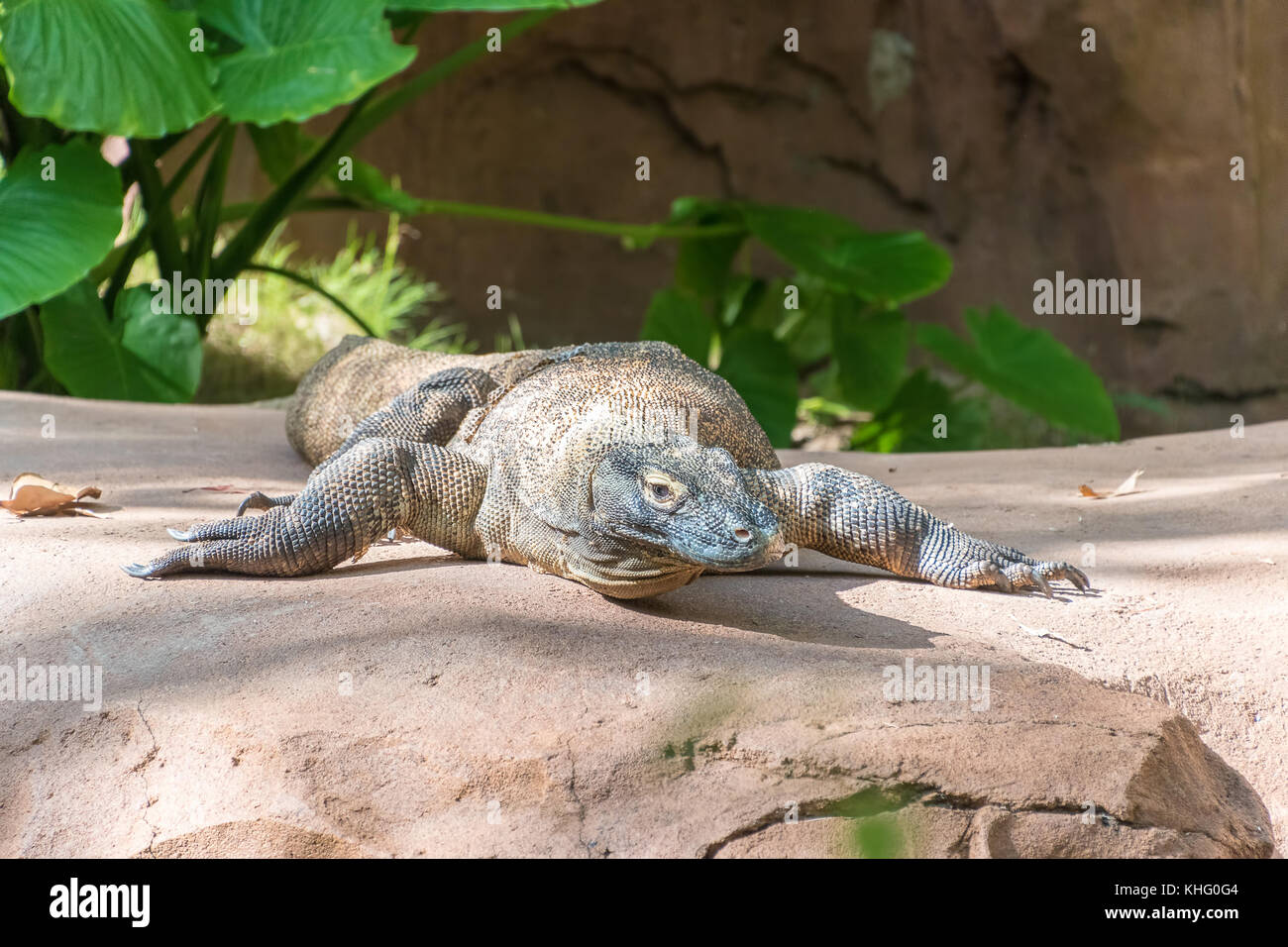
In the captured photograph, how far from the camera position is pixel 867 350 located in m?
8.13

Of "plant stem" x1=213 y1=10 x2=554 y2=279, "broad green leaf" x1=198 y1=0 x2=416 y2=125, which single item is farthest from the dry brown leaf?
"plant stem" x1=213 y1=10 x2=554 y2=279

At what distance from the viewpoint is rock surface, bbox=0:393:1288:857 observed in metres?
2.01

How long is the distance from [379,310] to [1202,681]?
336 inches

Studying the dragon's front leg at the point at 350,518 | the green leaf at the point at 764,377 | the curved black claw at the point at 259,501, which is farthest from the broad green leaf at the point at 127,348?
the dragon's front leg at the point at 350,518

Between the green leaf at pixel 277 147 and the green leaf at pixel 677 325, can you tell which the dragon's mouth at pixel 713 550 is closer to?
the green leaf at pixel 677 325

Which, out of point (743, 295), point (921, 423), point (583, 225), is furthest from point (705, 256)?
point (921, 423)

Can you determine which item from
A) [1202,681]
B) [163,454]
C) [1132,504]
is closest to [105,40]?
[163,454]

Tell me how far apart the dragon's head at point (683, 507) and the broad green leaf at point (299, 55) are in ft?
10.9

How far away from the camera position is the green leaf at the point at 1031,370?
6.93m

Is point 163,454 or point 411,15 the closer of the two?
point 163,454

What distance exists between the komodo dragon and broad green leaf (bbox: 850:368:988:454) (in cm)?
459

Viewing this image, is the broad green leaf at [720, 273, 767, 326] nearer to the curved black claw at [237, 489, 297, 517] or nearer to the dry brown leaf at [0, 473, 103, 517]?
the curved black claw at [237, 489, 297, 517]

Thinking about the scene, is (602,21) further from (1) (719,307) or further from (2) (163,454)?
(2) (163,454)

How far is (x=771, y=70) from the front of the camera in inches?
457
